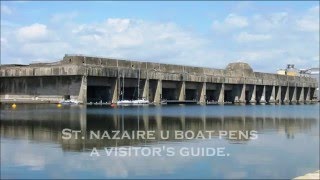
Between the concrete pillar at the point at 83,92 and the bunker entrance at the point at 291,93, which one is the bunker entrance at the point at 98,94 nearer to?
the concrete pillar at the point at 83,92

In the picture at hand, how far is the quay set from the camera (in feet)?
284

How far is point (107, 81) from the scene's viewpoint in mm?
90688

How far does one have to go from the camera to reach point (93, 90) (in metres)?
95.8

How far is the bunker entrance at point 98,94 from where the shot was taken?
303ft

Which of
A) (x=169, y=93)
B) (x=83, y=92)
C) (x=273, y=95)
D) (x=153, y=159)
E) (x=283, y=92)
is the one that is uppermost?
(x=83, y=92)

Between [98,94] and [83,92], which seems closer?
[83,92]

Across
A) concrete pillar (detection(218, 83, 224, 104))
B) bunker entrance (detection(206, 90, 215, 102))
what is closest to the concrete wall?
concrete pillar (detection(218, 83, 224, 104))

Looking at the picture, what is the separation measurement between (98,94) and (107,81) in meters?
4.63

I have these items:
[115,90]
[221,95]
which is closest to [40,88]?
[115,90]

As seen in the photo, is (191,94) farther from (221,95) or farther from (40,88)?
(40,88)

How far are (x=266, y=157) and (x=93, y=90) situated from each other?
252ft

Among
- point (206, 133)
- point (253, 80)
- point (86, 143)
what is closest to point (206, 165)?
point (86, 143)

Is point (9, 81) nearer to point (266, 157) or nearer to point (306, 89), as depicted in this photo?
point (266, 157)

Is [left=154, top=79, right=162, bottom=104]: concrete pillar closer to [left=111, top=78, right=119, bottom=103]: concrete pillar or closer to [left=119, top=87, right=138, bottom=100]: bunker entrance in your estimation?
[left=119, top=87, right=138, bottom=100]: bunker entrance
